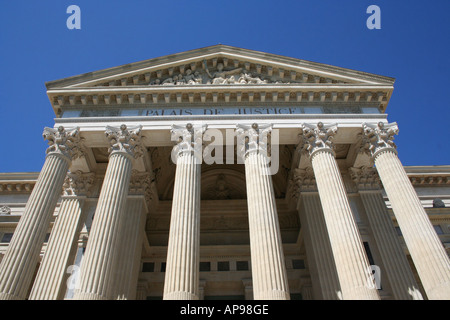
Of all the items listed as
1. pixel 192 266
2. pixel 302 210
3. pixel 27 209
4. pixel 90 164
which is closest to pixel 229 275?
pixel 302 210


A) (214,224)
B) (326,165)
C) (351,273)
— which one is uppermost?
(214,224)

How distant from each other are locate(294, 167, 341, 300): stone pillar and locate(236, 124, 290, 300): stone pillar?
4.24 m

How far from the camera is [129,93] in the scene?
21781 millimetres

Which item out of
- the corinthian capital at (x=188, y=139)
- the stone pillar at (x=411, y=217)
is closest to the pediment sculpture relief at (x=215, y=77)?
the corinthian capital at (x=188, y=139)

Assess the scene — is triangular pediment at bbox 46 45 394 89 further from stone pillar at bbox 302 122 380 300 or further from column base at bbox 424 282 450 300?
column base at bbox 424 282 450 300

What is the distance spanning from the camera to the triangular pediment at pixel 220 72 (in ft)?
73.4

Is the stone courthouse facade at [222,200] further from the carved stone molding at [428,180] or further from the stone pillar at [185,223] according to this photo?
the carved stone molding at [428,180]

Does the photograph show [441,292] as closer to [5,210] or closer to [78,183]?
[78,183]

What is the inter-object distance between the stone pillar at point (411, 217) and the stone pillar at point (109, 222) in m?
12.3

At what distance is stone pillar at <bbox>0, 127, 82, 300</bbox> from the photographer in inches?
597

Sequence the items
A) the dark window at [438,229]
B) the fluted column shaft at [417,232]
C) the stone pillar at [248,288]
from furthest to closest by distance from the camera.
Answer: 1. the dark window at [438,229]
2. the stone pillar at [248,288]
3. the fluted column shaft at [417,232]

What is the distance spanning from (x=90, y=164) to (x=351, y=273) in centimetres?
1532

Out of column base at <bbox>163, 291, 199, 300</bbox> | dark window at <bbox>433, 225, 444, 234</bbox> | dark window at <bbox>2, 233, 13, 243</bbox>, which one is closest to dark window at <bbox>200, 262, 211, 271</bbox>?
column base at <bbox>163, 291, 199, 300</bbox>
